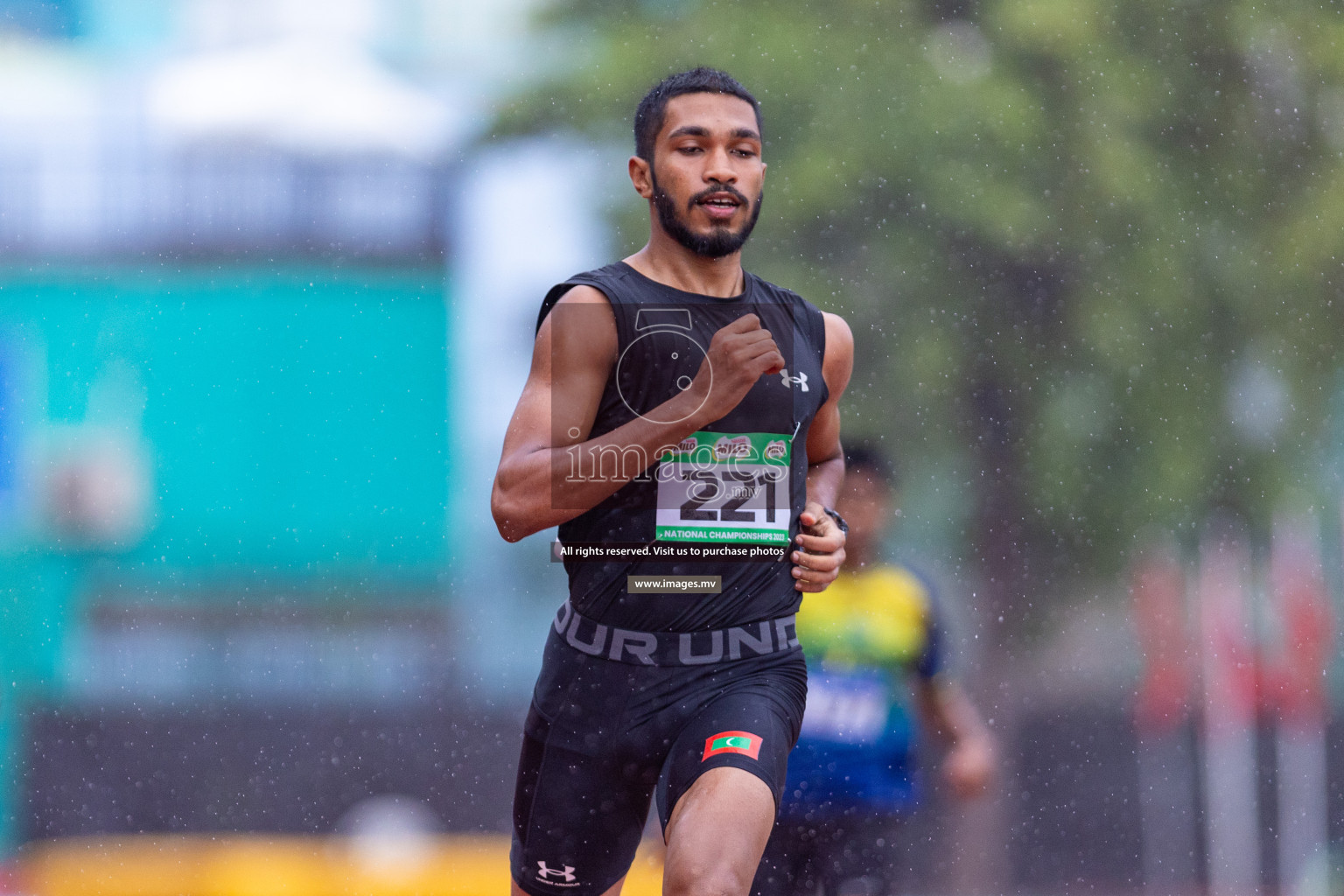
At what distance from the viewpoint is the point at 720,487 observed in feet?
8.71

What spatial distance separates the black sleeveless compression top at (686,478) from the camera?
2.60 meters

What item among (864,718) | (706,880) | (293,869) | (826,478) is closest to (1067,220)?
(864,718)

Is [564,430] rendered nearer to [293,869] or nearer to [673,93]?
[673,93]

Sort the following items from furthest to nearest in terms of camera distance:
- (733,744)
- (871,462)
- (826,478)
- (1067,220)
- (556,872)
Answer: (1067,220)
(871,462)
(826,478)
(556,872)
(733,744)

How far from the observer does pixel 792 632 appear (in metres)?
2.77

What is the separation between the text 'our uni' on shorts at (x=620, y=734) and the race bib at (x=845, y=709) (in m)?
1.03

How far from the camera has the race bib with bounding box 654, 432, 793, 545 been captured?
2.63 meters

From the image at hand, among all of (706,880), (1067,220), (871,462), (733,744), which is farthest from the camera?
(1067,220)

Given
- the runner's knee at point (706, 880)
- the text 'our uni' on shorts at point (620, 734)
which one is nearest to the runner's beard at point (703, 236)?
the text 'our uni' on shorts at point (620, 734)

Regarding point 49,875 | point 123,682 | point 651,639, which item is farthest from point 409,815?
point 651,639

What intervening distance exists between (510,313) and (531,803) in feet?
23.6

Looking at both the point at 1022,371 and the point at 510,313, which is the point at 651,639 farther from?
the point at 510,313

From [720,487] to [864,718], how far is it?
4.37ft

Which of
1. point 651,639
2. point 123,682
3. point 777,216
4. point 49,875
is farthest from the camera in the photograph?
point 123,682
